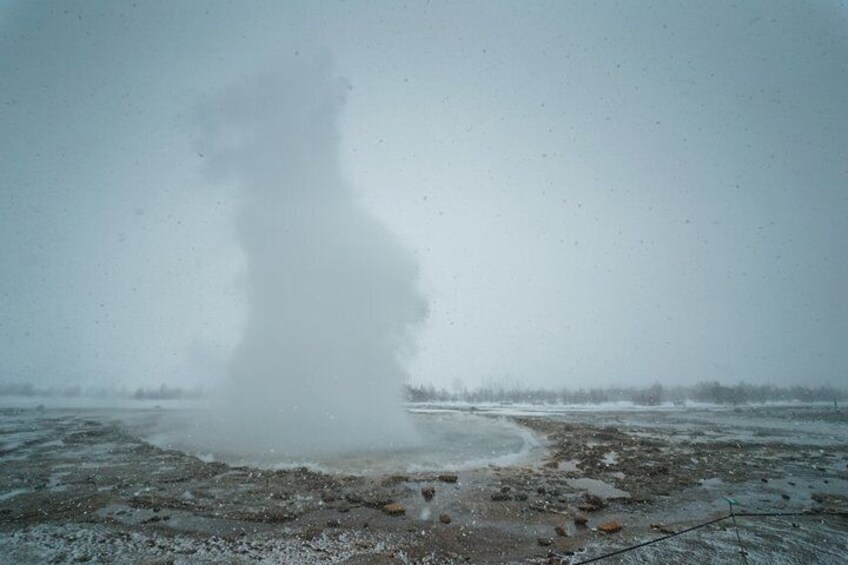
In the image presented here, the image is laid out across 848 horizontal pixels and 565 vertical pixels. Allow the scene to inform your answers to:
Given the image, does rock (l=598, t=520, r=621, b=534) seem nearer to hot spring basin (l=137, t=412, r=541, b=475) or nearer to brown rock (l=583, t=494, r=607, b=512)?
brown rock (l=583, t=494, r=607, b=512)

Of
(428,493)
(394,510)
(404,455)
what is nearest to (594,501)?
(428,493)

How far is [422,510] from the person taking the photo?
11844 mm

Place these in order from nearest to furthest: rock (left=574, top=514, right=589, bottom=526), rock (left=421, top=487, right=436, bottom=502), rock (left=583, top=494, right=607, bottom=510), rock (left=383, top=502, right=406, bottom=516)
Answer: rock (left=574, top=514, right=589, bottom=526), rock (left=383, top=502, right=406, bottom=516), rock (left=583, top=494, right=607, bottom=510), rock (left=421, top=487, right=436, bottom=502)

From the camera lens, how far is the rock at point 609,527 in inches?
409

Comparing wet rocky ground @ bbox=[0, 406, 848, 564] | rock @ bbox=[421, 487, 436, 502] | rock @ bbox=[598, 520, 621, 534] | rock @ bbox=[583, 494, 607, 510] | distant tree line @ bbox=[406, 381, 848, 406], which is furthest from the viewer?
distant tree line @ bbox=[406, 381, 848, 406]

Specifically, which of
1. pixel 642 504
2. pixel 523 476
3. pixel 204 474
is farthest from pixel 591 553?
pixel 204 474

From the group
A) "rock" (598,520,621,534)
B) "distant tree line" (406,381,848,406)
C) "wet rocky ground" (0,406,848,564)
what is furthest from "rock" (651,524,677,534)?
"distant tree line" (406,381,848,406)

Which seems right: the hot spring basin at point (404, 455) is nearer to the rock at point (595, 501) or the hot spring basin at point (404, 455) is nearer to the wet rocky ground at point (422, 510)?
the wet rocky ground at point (422, 510)

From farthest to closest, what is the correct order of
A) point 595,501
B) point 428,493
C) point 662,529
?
1. point 428,493
2. point 595,501
3. point 662,529

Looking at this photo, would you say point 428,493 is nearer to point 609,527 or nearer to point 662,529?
point 609,527

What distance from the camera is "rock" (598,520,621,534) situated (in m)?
10.4

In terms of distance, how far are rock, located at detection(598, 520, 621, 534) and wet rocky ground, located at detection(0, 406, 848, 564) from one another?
35mm

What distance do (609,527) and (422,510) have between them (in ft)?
18.3

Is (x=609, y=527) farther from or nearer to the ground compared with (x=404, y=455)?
farther from the ground
